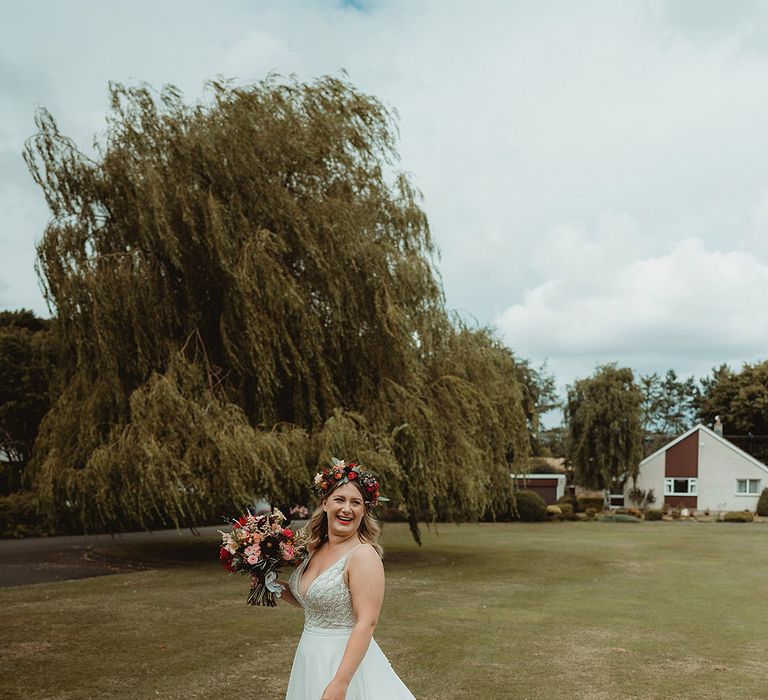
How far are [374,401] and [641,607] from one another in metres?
6.72

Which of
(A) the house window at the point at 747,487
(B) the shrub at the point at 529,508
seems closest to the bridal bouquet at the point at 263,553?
(B) the shrub at the point at 529,508

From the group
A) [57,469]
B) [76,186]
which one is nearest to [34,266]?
[76,186]

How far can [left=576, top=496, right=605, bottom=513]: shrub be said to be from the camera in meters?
47.5

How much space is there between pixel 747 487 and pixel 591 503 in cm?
1068

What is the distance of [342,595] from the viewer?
4.07 m

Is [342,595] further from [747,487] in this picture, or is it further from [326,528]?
[747,487]

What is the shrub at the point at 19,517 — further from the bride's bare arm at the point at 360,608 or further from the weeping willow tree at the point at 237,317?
the bride's bare arm at the point at 360,608

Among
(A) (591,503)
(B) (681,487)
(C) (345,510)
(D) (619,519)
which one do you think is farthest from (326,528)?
(B) (681,487)

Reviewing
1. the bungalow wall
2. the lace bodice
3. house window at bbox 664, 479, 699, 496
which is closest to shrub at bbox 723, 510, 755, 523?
the bungalow wall

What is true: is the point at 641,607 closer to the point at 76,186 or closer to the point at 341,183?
the point at 341,183

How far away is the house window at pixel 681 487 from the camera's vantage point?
51719 mm

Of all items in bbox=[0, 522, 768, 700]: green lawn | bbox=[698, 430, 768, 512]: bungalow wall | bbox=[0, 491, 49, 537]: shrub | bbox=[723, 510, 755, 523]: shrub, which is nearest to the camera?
bbox=[0, 522, 768, 700]: green lawn

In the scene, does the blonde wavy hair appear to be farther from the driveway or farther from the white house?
the white house

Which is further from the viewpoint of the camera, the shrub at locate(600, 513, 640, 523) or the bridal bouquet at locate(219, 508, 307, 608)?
the shrub at locate(600, 513, 640, 523)
